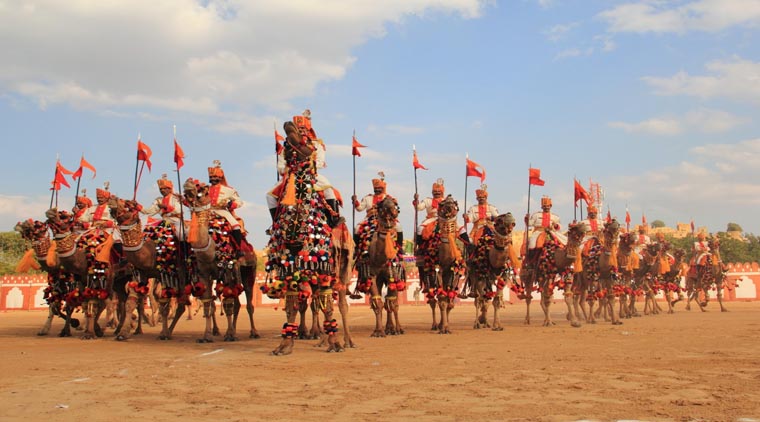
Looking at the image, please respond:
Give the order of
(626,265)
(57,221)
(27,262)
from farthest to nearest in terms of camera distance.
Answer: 1. (626,265)
2. (27,262)
3. (57,221)

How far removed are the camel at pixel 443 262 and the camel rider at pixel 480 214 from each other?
1.41m

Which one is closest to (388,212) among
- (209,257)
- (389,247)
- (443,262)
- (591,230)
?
(389,247)

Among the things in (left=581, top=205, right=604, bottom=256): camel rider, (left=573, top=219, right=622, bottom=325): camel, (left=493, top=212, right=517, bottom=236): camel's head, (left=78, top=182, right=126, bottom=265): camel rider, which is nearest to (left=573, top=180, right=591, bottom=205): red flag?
(left=581, top=205, right=604, bottom=256): camel rider

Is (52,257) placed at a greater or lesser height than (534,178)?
lesser

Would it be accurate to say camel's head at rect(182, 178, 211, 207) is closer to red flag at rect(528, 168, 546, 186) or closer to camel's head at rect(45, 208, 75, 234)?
camel's head at rect(45, 208, 75, 234)

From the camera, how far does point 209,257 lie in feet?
43.0

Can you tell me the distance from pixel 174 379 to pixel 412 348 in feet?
15.9

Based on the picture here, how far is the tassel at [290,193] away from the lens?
34.1ft

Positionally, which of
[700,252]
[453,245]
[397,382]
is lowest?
[397,382]

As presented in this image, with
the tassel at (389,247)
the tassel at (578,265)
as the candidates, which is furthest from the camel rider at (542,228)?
the tassel at (389,247)

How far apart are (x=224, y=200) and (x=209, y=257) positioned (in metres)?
1.94

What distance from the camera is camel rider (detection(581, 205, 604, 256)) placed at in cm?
2031

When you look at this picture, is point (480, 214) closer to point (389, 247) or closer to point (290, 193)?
point (389, 247)

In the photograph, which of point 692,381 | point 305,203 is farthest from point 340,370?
point 692,381
